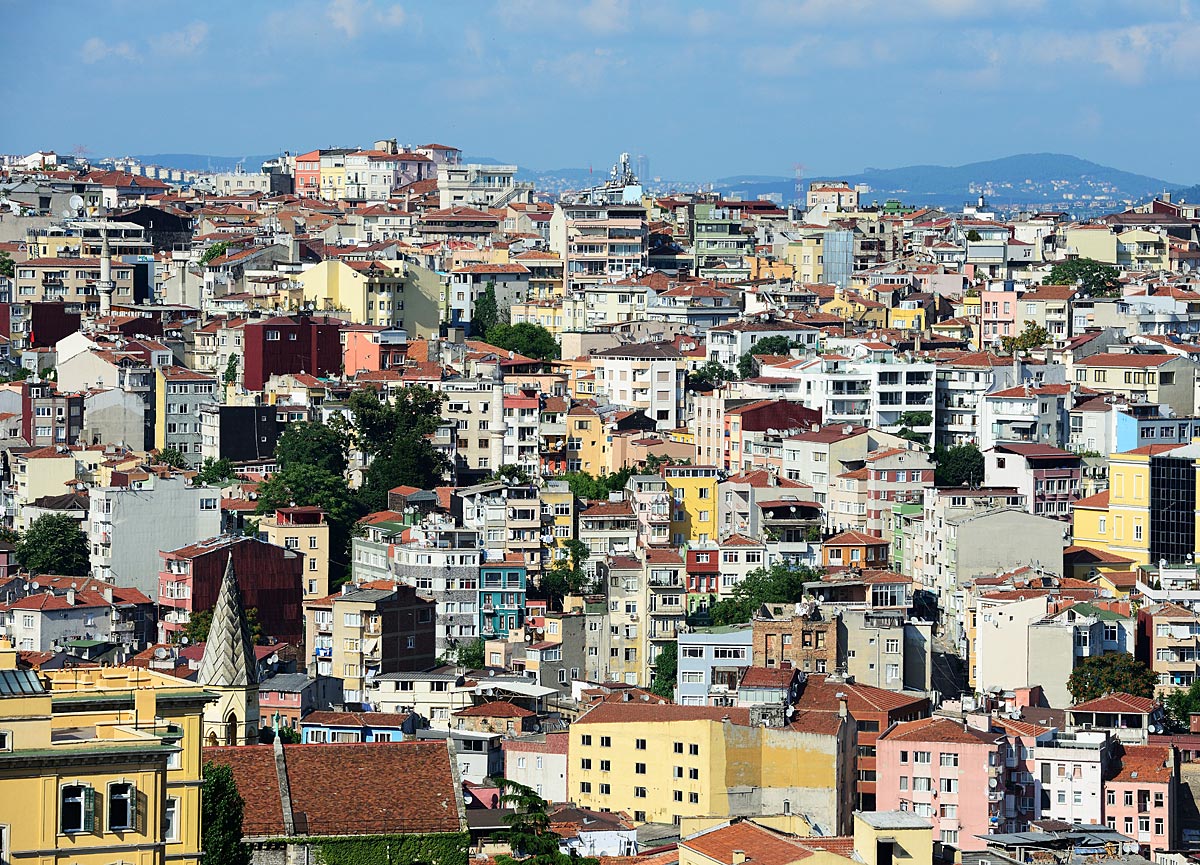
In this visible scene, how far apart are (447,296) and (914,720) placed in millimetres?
33139

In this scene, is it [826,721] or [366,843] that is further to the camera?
[826,721]

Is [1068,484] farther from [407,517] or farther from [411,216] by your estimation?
[411,216]

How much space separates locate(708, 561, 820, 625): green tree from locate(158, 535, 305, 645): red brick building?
6.83m

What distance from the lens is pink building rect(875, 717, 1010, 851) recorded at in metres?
36.1

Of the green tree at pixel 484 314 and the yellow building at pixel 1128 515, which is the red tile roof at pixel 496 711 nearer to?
the yellow building at pixel 1128 515

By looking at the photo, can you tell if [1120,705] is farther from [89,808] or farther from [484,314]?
[484,314]

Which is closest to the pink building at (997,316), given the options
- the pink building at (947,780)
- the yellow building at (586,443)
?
the yellow building at (586,443)

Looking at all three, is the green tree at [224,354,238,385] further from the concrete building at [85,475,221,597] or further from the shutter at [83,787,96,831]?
the shutter at [83,787,96,831]

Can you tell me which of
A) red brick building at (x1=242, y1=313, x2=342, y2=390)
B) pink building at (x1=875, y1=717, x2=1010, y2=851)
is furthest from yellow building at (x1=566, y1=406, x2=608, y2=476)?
pink building at (x1=875, y1=717, x2=1010, y2=851)

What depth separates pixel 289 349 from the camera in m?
61.4

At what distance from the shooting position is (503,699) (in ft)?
130

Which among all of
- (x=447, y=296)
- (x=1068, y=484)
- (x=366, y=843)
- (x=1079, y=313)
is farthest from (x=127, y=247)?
(x=366, y=843)

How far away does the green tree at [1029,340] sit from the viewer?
210 ft

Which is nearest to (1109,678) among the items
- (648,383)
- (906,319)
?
(648,383)
